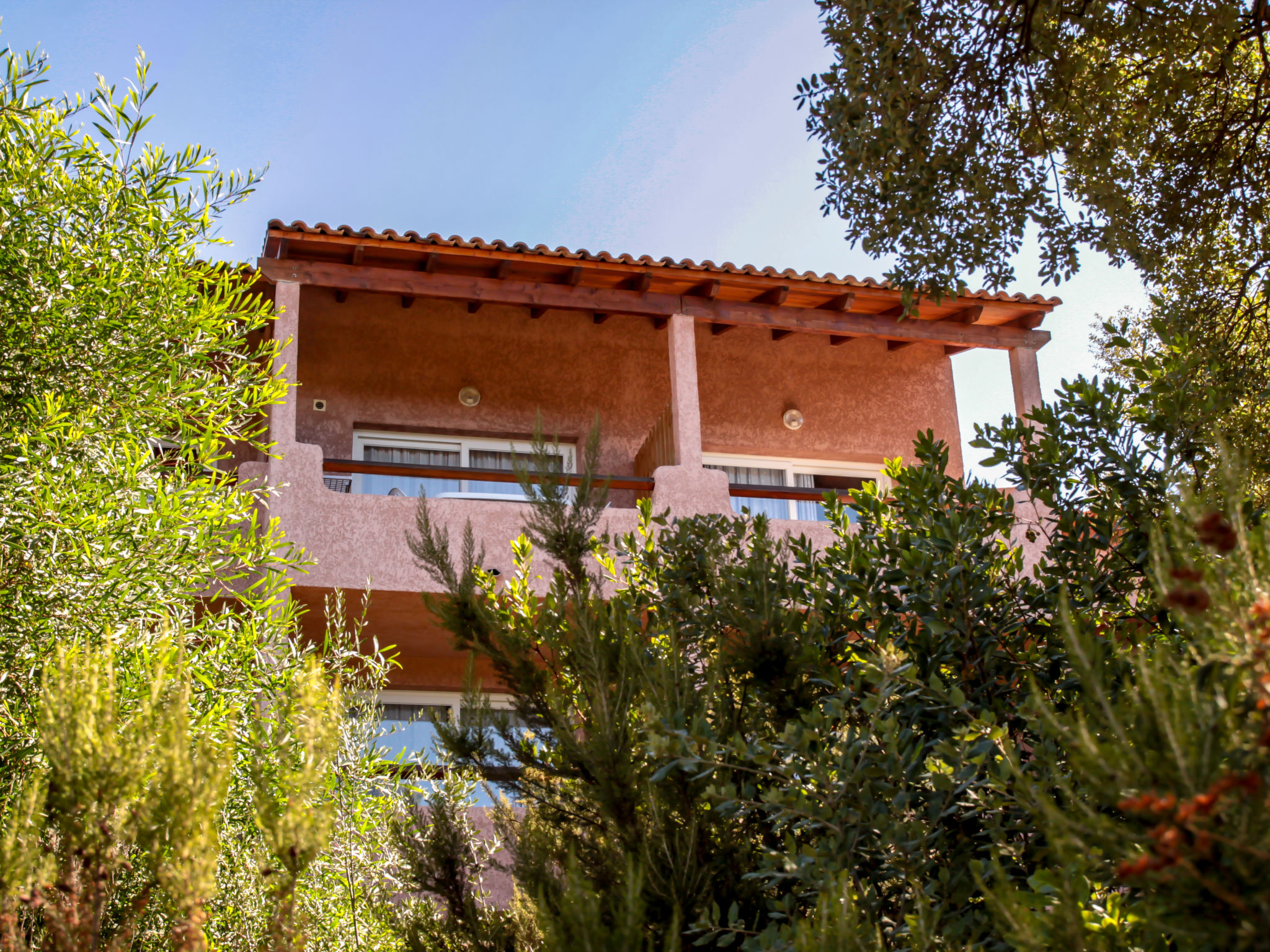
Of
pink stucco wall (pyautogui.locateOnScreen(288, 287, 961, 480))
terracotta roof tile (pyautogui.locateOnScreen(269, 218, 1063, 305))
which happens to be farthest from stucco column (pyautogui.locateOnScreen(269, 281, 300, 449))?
pink stucco wall (pyautogui.locateOnScreen(288, 287, 961, 480))

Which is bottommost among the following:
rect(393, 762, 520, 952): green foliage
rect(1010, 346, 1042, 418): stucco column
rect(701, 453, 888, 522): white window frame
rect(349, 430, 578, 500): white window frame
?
rect(393, 762, 520, 952): green foliage

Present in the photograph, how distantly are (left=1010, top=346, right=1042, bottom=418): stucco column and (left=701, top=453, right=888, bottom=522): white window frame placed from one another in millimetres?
1752

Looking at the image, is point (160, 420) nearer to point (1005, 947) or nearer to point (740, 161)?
point (1005, 947)

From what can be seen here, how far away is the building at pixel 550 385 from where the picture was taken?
30.0ft

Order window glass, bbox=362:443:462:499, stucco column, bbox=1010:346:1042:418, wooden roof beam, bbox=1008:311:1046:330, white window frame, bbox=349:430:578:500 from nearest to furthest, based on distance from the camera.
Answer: window glass, bbox=362:443:462:499, stucco column, bbox=1010:346:1042:418, wooden roof beam, bbox=1008:311:1046:330, white window frame, bbox=349:430:578:500

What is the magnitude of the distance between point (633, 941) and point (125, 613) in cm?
263

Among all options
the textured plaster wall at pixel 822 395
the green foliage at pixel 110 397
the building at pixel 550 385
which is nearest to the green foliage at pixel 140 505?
the green foliage at pixel 110 397

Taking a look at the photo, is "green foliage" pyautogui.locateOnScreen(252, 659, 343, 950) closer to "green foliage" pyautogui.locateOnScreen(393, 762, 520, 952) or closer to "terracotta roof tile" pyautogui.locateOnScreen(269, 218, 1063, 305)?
"green foliage" pyautogui.locateOnScreen(393, 762, 520, 952)

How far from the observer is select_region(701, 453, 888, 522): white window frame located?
1240 cm

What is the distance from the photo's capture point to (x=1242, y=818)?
1527 millimetres

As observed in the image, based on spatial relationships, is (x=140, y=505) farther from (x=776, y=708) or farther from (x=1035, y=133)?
(x=1035, y=133)

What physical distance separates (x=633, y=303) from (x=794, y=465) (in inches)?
130

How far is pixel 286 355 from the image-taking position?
29.1 feet

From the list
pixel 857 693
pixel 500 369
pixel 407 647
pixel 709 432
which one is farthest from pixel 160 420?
pixel 709 432
